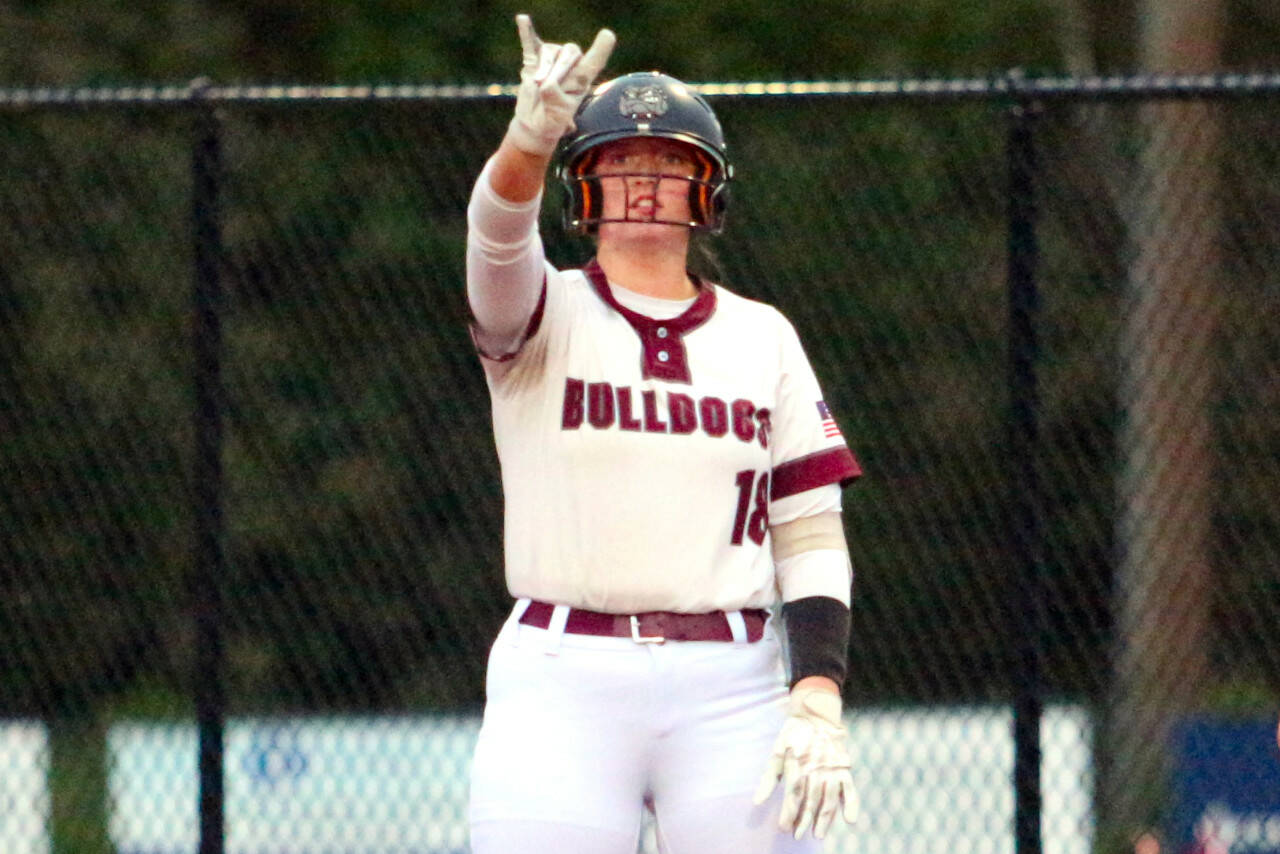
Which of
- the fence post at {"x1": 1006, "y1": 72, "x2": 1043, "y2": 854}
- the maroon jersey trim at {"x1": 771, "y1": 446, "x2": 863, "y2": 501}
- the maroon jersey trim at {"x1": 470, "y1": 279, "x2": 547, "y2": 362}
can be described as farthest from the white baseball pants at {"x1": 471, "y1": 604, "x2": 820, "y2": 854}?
the fence post at {"x1": 1006, "y1": 72, "x2": 1043, "y2": 854}

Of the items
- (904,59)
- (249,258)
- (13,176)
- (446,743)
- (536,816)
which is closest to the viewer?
(536,816)

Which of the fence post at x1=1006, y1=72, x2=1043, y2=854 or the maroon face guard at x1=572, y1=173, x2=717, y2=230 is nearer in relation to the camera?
the maroon face guard at x1=572, y1=173, x2=717, y2=230

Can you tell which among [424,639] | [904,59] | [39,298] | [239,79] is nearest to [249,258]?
[39,298]

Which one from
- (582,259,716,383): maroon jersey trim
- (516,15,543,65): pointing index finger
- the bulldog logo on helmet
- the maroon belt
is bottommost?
the maroon belt

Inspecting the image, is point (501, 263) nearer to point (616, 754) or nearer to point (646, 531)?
point (646, 531)

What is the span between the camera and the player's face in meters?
2.84

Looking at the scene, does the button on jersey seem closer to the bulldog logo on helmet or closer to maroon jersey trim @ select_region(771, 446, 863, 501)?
maroon jersey trim @ select_region(771, 446, 863, 501)

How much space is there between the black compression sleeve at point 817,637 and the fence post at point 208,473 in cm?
162

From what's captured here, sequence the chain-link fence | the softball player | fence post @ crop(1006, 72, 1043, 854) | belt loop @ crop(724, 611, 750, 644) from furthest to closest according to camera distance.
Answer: the chain-link fence → fence post @ crop(1006, 72, 1043, 854) → belt loop @ crop(724, 611, 750, 644) → the softball player

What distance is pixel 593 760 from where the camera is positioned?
8.85ft

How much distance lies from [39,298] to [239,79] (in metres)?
3.49

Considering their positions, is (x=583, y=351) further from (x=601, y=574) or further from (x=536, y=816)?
(x=536, y=816)

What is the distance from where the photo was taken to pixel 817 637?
284 centimetres

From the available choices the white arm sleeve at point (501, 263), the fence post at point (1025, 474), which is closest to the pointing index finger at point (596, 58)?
the white arm sleeve at point (501, 263)
